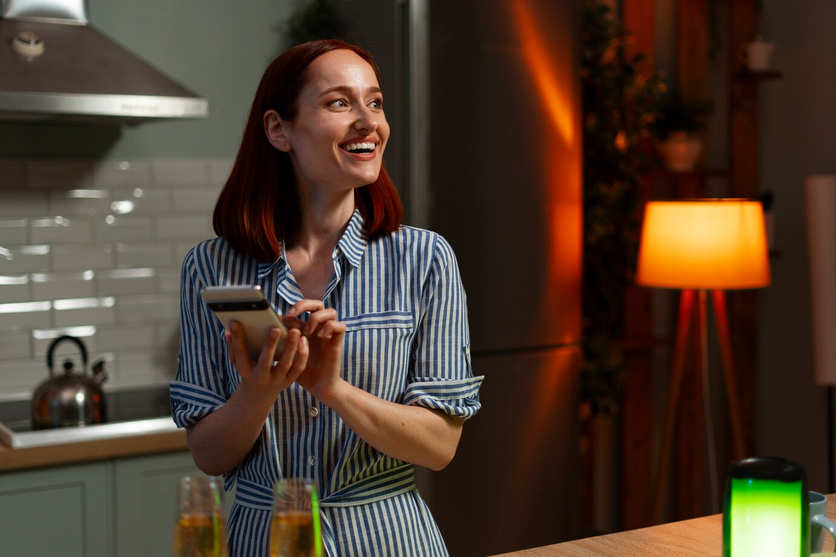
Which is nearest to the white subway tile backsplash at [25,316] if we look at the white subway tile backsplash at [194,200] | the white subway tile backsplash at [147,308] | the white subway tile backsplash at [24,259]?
the white subway tile backsplash at [24,259]

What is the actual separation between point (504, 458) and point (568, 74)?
1185mm

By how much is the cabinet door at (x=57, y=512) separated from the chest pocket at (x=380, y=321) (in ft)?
4.51

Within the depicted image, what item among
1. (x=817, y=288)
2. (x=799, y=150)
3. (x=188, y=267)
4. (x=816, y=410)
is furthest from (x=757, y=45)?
(x=188, y=267)

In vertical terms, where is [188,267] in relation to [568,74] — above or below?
below

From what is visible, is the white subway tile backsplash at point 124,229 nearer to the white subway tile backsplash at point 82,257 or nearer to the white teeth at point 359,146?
the white subway tile backsplash at point 82,257

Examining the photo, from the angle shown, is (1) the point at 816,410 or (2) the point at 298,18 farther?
(1) the point at 816,410

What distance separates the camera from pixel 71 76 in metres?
2.55

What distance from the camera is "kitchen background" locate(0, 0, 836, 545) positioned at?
9.31ft

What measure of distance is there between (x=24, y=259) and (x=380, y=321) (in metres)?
1.92

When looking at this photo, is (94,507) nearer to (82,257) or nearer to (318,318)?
(82,257)

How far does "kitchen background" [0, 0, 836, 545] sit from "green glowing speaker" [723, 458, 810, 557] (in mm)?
1734

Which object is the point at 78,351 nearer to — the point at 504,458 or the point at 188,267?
the point at 504,458

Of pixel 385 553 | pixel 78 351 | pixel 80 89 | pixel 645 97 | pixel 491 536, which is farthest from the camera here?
pixel 645 97

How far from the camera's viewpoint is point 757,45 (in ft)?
12.1
